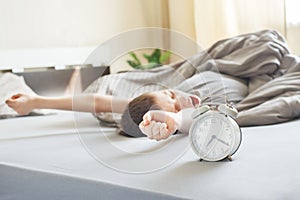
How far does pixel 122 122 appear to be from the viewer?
130 cm

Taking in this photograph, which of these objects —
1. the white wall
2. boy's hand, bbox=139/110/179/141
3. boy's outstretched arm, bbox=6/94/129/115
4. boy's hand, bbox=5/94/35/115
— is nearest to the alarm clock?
boy's hand, bbox=139/110/179/141

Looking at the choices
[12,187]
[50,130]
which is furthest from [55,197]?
[50,130]

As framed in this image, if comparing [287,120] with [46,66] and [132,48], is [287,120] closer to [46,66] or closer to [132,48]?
[132,48]

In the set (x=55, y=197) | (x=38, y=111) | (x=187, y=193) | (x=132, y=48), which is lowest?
(x=38, y=111)

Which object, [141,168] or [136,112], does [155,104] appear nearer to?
[136,112]

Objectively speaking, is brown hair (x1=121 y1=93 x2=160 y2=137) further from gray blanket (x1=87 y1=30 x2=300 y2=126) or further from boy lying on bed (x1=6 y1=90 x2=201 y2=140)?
gray blanket (x1=87 y1=30 x2=300 y2=126)

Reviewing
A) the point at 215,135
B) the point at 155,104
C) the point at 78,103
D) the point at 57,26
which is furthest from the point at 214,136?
the point at 57,26

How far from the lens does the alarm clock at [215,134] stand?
0.90m

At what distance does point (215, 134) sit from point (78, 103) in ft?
2.07

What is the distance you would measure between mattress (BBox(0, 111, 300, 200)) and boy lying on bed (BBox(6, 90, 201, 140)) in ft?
0.13

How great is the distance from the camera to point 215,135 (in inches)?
35.3

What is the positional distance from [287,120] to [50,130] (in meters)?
0.75

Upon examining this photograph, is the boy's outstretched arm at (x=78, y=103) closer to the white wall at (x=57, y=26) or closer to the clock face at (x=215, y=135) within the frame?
the clock face at (x=215, y=135)

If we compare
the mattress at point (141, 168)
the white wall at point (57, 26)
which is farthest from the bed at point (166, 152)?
the white wall at point (57, 26)
